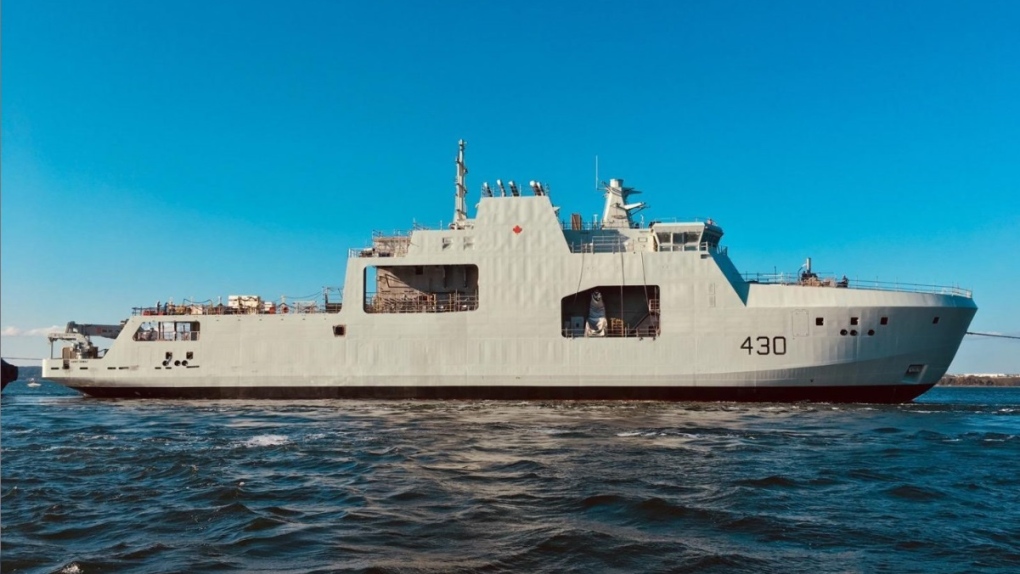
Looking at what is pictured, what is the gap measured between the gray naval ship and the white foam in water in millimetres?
8156

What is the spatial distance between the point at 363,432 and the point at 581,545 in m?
8.51

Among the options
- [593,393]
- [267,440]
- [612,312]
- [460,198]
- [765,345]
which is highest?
[460,198]

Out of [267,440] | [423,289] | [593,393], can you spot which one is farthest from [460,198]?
[267,440]

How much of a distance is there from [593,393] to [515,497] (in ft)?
42.2

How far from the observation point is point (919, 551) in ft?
19.8

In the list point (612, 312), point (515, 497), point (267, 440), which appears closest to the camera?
point (515, 497)

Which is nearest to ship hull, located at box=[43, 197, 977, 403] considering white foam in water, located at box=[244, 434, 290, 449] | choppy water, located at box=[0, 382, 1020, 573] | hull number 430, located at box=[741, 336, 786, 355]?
hull number 430, located at box=[741, 336, 786, 355]

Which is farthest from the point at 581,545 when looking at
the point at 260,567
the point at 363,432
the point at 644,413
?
the point at 644,413

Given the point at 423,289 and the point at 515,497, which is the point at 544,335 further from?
the point at 515,497

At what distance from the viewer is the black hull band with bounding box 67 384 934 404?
65.3 feet

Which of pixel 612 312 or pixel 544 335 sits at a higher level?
pixel 612 312

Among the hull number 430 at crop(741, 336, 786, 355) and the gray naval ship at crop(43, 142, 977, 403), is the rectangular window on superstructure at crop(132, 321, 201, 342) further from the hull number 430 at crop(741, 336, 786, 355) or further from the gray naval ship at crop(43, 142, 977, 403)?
the hull number 430 at crop(741, 336, 786, 355)

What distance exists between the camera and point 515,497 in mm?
8008

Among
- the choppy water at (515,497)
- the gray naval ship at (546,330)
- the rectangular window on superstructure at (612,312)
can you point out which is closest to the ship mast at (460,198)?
the gray naval ship at (546,330)
